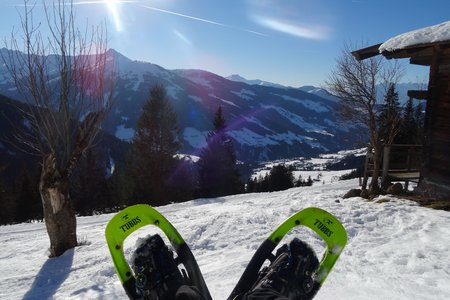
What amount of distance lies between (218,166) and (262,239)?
26406mm

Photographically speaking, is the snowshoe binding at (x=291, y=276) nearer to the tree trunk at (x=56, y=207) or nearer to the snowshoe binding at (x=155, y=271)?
the snowshoe binding at (x=155, y=271)

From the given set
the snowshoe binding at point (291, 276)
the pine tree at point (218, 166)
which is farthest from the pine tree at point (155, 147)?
the snowshoe binding at point (291, 276)

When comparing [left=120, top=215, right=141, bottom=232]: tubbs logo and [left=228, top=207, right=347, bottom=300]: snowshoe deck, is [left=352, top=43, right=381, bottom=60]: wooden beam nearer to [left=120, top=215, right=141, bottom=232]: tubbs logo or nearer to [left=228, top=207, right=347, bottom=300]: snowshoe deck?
[left=228, top=207, right=347, bottom=300]: snowshoe deck

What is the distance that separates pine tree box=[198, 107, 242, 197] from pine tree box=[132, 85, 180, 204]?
16.4 feet

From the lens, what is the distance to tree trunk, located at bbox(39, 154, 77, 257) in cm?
715

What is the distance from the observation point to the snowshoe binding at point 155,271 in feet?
8.61

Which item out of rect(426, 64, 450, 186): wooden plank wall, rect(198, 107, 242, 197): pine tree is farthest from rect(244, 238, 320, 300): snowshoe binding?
rect(198, 107, 242, 197): pine tree

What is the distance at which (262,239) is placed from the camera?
568cm

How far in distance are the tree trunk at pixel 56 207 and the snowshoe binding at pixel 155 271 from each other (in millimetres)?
4999

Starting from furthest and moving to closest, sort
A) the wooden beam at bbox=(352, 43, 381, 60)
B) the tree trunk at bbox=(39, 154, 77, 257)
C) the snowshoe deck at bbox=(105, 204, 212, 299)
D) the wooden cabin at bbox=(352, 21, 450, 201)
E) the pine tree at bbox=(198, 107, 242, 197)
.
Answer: the pine tree at bbox=(198, 107, 242, 197) < the wooden beam at bbox=(352, 43, 381, 60) < the wooden cabin at bbox=(352, 21, 450, 201) < the tree trunk at bbox=(39, 154, 77, 257) < the snowshoe deck at bbox=(105, 204, 212, 299)

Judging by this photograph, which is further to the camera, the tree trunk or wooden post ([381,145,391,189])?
wooden post ([381,145,391,189])

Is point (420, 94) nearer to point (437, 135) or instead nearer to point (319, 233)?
point (437, 135)

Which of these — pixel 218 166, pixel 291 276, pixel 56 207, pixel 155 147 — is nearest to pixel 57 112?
pixel 56 207

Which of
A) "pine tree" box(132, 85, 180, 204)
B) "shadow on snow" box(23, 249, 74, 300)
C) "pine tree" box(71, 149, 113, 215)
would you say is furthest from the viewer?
"pine tree" box(71, 149, 113, 215)
